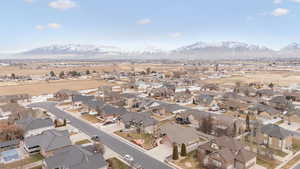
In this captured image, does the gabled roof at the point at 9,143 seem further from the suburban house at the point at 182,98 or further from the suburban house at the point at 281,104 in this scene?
the suburban house at the point at 281,104

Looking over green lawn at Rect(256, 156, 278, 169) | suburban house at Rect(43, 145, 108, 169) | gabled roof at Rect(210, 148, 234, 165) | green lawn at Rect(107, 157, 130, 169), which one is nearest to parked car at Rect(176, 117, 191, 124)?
gabled roof at Rect(210, 148, 234, 165)

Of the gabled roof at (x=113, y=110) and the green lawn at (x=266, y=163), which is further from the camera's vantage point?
the gabled roof at (x=113, y=110)

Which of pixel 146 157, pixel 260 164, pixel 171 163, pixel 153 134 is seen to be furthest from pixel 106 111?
pixel 260 164

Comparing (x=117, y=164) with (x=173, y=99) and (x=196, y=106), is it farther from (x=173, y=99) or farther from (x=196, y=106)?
(x=173, y=99)

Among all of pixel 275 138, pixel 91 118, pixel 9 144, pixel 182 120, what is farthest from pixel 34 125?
pixel 275 138

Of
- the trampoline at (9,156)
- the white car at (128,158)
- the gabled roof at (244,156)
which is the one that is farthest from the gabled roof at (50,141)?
the gabled roof at (244,156)

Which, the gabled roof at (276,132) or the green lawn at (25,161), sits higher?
the gabled roof at (276,132)
